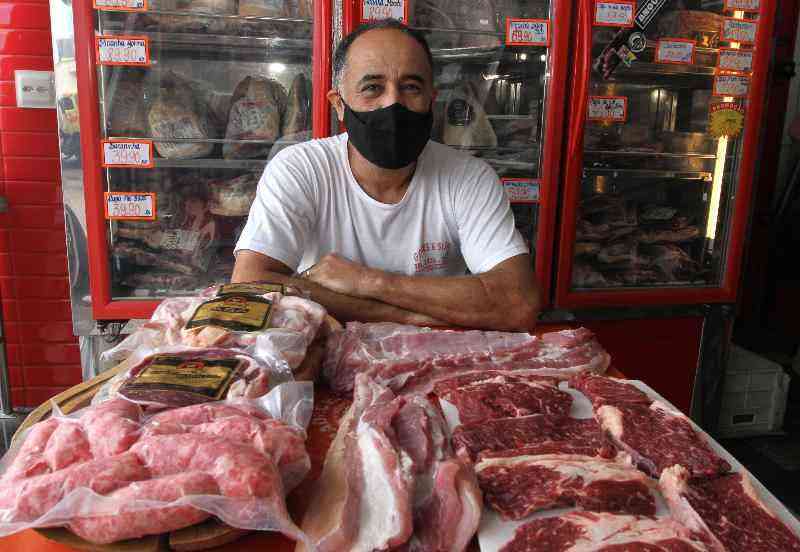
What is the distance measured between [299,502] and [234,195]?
2632mm

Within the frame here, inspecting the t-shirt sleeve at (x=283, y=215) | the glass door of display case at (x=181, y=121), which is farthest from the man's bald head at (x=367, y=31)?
the glass door of display case at (x=181, y=121)

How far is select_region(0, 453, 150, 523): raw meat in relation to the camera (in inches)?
35.4

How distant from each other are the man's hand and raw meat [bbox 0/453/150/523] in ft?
4.04

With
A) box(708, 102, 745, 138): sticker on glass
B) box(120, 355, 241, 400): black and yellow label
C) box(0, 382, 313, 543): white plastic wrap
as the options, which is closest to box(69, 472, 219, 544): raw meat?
box(0, 382, 313, 543): white plastic wrap

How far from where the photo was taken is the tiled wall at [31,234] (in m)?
3.31

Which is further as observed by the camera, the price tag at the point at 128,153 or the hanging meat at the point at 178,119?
the hanging meat at the point at 178,119

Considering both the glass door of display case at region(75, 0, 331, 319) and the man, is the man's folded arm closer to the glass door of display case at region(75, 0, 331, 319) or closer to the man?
the man

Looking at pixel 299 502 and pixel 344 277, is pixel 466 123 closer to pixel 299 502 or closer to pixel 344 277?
pixel 344 277

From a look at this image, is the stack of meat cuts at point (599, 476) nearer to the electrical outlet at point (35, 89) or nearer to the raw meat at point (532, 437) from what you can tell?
the raw meat at point (532, 437)

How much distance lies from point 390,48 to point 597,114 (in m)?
1.65

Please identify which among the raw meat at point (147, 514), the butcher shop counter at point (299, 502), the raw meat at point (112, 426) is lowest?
the butcher shop counter at point (299, 502)

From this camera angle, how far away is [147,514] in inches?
35.2

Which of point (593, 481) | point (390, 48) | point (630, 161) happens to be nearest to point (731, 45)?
point (630, 161)

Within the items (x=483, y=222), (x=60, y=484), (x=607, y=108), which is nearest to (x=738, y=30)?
(x=607, y=108)
